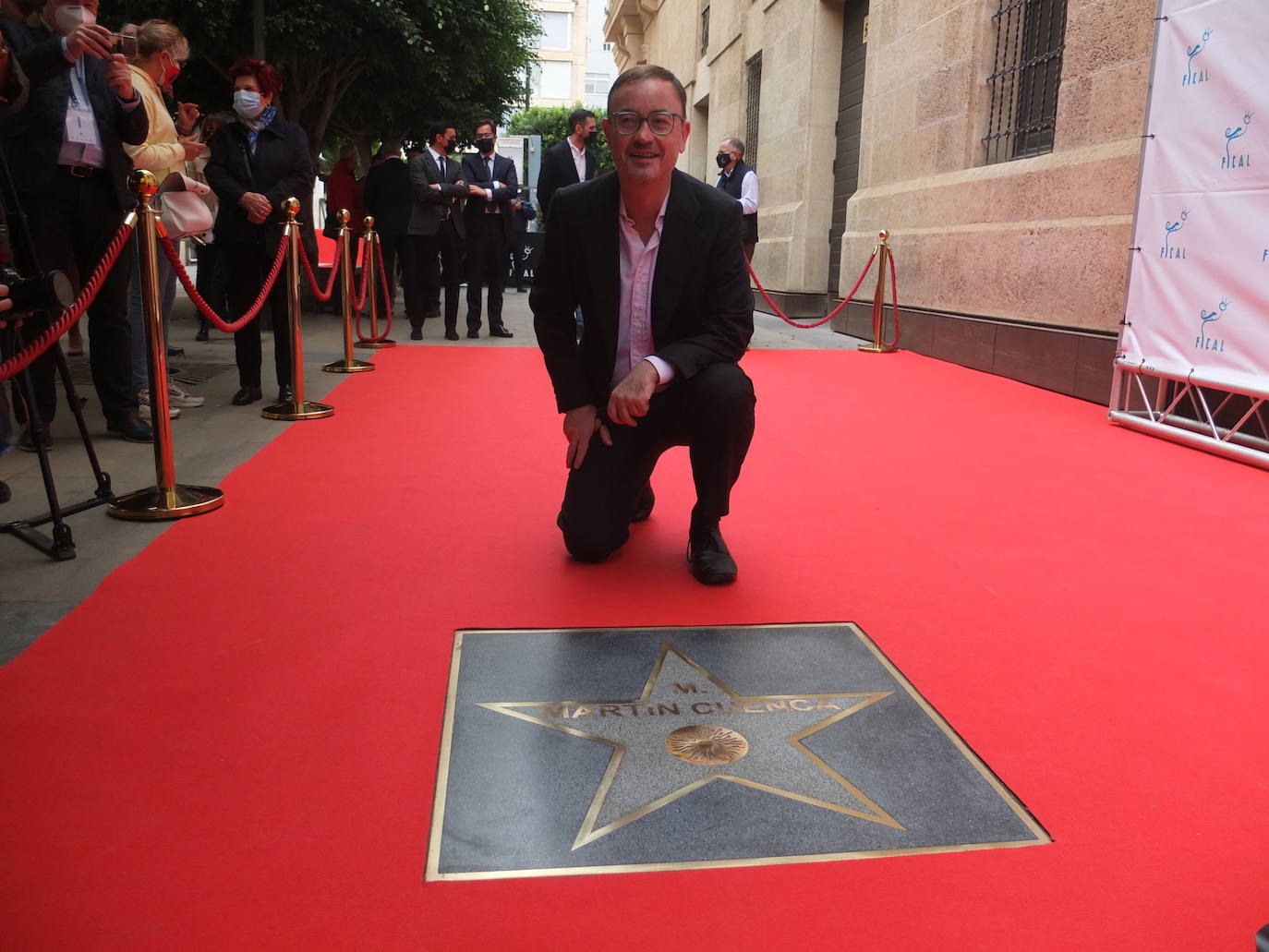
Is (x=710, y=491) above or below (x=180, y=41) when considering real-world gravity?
below

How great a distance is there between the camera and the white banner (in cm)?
549

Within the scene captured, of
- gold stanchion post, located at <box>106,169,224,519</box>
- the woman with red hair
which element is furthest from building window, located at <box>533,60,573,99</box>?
gold stanchion post, located at <box>106,169,224,519</box>

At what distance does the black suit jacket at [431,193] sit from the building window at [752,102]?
8215 mm

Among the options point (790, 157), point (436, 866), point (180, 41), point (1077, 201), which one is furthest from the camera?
point (790, 157)

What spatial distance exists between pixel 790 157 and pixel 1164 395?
948 cm

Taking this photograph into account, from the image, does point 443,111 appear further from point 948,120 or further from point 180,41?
point 180,41

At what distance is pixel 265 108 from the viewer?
6445 mm

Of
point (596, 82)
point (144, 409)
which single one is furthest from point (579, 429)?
point (596, 82)

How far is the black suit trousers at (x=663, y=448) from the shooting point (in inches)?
134

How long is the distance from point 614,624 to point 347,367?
5.89 m

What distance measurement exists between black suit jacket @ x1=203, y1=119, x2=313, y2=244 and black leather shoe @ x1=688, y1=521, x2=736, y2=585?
3824 mm

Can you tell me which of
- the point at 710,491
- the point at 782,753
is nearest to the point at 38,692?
the point at 782,753

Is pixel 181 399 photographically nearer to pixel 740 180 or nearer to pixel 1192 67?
pixel 740 180

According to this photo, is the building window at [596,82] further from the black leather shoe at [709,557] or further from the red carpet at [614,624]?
the black leather shoe at [709,557]
